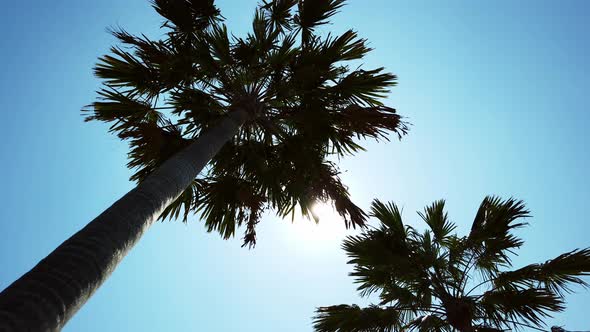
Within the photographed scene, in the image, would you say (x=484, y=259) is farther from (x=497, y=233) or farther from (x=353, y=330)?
(x=353, y=330)

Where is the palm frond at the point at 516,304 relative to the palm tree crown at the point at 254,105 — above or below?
below

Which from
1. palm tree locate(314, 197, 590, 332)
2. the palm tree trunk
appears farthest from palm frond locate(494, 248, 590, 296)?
the palm tree trunk

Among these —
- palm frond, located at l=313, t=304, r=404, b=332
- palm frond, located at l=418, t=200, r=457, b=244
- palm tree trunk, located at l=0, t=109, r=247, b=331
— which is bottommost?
palm tree trunk, located at l=0, t=109, r=247, b=331

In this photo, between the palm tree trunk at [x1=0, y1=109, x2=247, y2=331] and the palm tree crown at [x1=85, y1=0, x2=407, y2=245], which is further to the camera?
the palm tree crown at [x1=85, y1=0, x2=407, y2=245]

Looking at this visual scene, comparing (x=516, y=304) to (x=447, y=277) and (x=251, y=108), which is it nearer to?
(x=447, y=277)

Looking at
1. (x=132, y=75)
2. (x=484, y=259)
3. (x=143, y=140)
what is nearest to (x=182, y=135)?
(x=143, y=140)

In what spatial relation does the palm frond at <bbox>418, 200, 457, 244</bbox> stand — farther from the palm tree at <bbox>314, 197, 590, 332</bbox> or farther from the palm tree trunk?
the palm tree trunk

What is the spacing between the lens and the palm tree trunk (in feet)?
5.33

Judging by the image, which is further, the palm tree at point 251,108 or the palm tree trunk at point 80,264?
the palm tree at point 251,108

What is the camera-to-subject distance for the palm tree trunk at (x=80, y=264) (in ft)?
5.33

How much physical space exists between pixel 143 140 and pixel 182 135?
0.71 metres

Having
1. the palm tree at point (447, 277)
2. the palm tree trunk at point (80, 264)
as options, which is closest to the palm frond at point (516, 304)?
the palm tree at point (447, 277)

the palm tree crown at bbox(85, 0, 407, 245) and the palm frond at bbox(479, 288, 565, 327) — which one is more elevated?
the palm tree crown at bbox(85, 0, 407, 245)

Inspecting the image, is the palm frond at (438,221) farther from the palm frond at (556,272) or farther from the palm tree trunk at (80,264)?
the palm tree trunk at (80,264)
